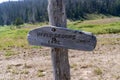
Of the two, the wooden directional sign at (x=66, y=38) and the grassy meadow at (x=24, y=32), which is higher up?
the wooden directional sign at (x=66, y=38)

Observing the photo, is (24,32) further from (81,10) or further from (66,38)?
(81,10)

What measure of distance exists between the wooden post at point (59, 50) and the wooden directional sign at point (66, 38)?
154 millimetres

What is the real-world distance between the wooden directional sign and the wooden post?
0.50ft

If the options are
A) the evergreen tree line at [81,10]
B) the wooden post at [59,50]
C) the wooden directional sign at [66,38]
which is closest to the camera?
the wooden directional sign at [66,38]

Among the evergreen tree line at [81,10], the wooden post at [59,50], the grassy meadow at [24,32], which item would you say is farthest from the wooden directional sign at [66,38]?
the evergreen tree line at [81,10]

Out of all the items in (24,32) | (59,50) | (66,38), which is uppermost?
(66,38)

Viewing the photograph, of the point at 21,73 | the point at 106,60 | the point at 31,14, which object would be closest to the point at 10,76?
the point at 21,73

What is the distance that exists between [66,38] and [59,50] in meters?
0.29

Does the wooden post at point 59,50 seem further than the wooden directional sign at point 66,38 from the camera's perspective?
Yes

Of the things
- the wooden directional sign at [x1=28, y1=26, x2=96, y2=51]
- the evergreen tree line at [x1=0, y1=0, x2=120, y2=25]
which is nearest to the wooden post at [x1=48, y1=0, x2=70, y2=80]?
the wooden directional sign at [x1=28, y1=26, x2=96, y2=51]

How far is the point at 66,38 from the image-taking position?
4.52m

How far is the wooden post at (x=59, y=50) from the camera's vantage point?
4.59 meters

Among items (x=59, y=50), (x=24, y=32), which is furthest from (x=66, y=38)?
(x=24, y=32)

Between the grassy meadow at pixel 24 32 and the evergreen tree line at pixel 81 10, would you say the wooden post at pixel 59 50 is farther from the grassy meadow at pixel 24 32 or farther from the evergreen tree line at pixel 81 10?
the evergreen tree line at pixel 81 10
